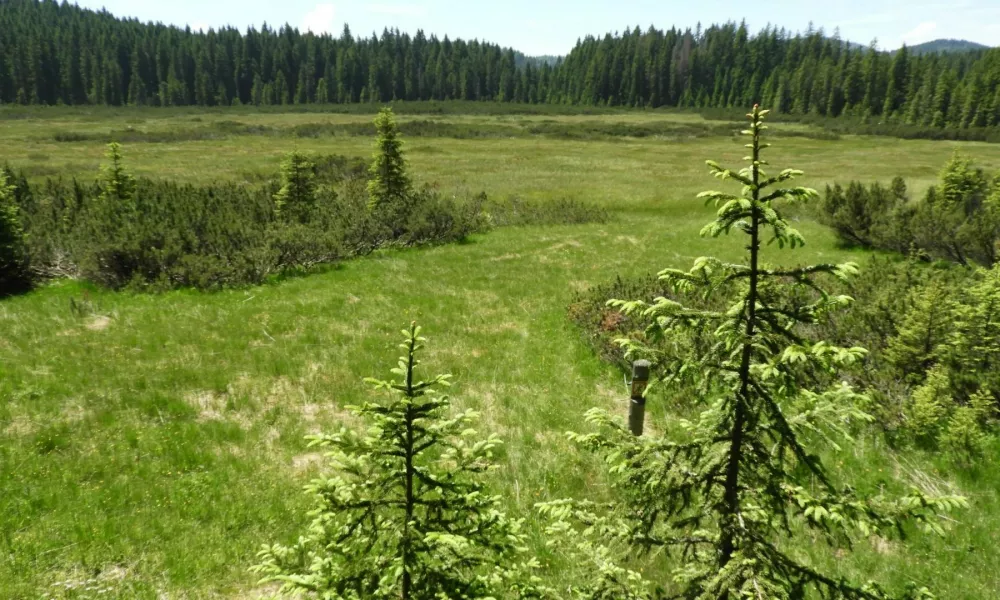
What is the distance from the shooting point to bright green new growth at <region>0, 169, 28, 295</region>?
649 inches

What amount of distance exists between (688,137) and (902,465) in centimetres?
8271

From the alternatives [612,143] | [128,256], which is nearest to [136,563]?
[128,256]

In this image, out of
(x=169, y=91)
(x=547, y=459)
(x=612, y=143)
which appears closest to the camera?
(x=547, y=459)

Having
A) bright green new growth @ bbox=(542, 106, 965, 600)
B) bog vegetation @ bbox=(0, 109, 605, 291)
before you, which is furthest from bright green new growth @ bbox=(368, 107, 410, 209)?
bright green new growth @ bbox=(542, 106, 965, 600)

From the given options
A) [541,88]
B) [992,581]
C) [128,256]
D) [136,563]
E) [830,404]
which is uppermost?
[541,88]

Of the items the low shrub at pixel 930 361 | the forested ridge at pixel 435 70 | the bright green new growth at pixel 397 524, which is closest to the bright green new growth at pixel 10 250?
the bright green new growth at pixel 397 524

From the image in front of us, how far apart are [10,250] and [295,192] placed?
10.3 meters

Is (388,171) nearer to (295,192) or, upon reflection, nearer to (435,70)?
(295,192)

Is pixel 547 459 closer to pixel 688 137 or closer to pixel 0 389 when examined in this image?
pixel 0 389

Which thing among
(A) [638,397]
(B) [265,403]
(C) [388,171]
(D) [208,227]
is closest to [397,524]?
(A) [638,397]

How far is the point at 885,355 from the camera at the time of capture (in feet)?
34.3

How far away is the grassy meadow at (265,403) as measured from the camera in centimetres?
686

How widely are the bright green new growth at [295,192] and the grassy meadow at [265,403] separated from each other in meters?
4.54

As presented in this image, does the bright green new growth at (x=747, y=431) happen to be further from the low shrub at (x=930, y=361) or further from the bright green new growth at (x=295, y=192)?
the bright green new growth at (x=295, y=192)
